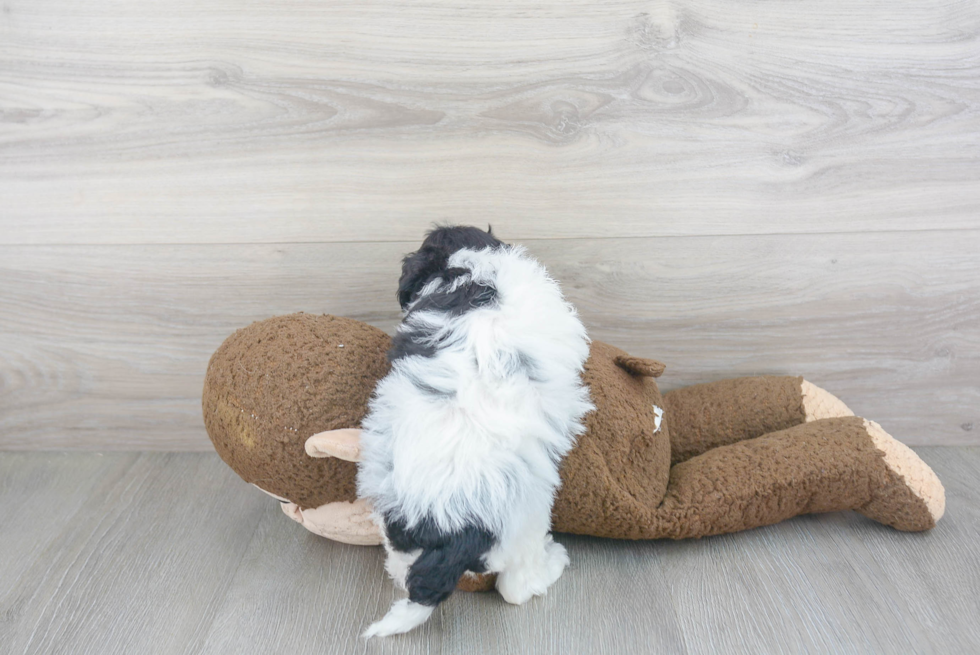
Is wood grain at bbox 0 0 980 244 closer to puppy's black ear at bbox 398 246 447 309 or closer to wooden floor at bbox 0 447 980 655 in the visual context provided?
puppy's black ear at bbox 398 246 447 309

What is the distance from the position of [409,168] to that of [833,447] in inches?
25.8

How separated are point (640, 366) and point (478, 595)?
33 centimetres

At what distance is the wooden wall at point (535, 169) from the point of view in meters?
0.89

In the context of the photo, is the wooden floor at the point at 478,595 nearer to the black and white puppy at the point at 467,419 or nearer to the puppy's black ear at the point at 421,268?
the black and white puppy at the point at 467,419

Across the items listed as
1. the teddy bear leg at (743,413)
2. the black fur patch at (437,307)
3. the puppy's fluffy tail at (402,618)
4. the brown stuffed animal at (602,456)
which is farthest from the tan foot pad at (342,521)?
the teddy bear leg at (743,413)

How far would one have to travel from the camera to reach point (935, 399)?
3.39 feet

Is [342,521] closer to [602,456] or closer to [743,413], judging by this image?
Answer: [602,456]

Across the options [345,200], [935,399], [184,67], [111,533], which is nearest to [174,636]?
[111,533]

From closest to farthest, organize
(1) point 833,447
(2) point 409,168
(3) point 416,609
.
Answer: (3) point 416,609
(1) point 833,447
(2) point 409,168

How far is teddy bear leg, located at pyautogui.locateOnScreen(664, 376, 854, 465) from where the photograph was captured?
931 millimetres

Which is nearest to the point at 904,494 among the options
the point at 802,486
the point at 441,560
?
the point at 802,486

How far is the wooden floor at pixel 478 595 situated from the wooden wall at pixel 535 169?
0.27m

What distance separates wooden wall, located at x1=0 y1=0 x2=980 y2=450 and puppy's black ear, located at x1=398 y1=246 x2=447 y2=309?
0.23m

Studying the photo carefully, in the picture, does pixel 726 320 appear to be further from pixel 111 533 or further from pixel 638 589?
pixel 111 533
